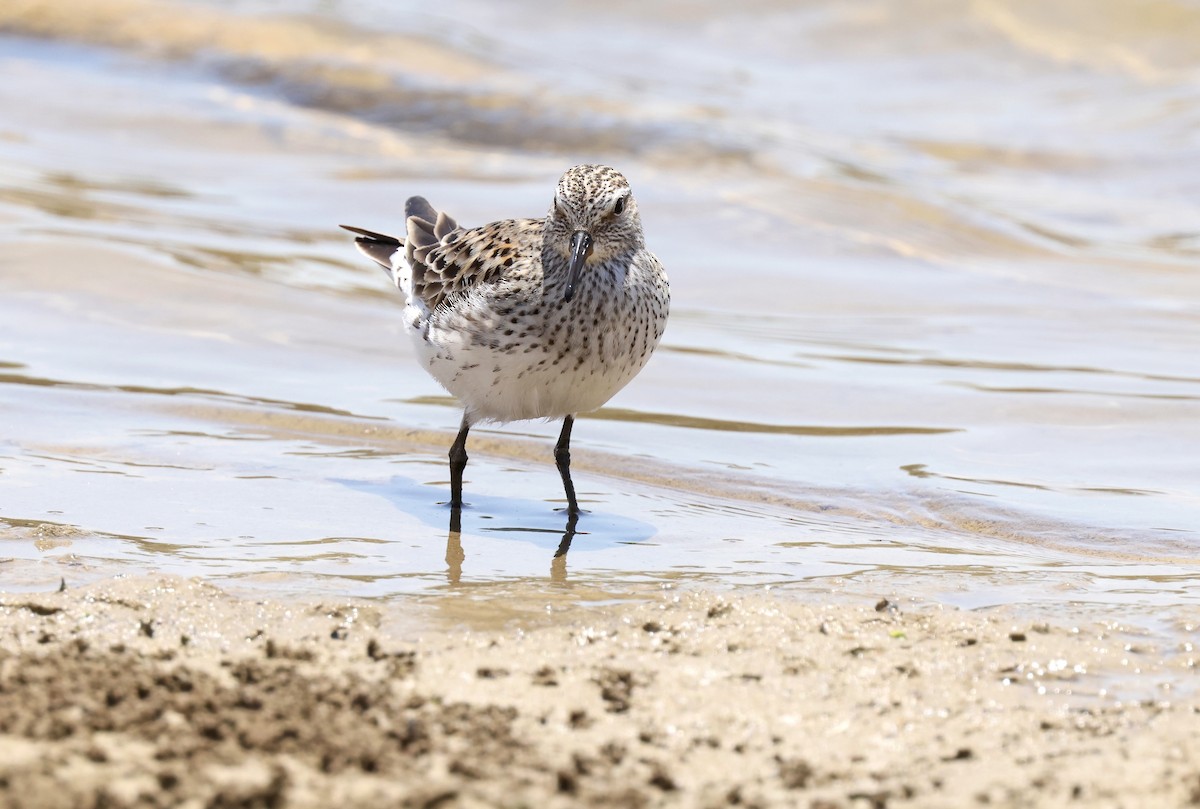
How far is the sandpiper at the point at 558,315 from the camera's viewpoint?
6031mm

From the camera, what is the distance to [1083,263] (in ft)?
38.6

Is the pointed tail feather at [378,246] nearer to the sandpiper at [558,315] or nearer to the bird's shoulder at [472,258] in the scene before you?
the bird's shoulder at [472,258]

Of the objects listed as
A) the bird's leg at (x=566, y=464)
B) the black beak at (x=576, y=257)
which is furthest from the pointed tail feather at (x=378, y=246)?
the black beak at (x=576, y=257)

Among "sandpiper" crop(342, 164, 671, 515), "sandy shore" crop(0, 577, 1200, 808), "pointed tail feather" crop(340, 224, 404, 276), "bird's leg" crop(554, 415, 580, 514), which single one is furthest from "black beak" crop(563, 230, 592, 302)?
"pointed tail feather" crop(340, 224, 404, 276)

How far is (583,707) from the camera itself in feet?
12.5

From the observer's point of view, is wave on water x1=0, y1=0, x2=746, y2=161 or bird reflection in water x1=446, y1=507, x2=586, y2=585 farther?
wave on water x1=0, y1=0, x2=746, y2=161

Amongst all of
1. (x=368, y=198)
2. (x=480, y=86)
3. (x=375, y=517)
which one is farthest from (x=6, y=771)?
(x=480, y=86)

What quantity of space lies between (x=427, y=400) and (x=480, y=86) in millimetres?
9518

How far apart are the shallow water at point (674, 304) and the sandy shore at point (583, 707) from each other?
500 millimetres

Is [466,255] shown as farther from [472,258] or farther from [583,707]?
[583,707]

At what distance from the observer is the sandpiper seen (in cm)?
603

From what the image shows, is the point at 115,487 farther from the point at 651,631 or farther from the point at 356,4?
the point at 356,4

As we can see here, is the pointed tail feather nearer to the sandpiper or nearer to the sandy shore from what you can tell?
the sandpiper

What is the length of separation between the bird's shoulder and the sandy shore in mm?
2004
